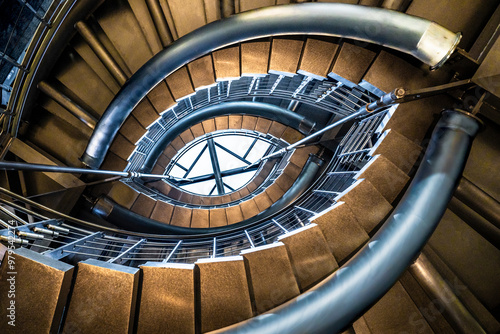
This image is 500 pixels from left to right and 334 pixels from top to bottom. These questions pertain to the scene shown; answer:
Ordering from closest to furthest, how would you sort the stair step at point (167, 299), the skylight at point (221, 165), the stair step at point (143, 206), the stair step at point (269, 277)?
1. the stair step at point (167, 299)
2. the stair step at point (269, 277)
3. the stair step at point (143, 206)
4. the skylight at point (221, 165)

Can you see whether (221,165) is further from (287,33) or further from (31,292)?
(31,292)

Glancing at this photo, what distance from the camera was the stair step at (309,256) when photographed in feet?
6.06

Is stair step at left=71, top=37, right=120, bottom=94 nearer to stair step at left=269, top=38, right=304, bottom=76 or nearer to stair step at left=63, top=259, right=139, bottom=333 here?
stair step at left=269, top=38, right=304, bottom=76

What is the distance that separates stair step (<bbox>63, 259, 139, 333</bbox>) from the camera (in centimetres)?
149

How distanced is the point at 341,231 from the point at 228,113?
483cm

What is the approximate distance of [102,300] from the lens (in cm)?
154

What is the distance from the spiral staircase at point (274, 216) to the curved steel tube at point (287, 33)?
0.9 inches

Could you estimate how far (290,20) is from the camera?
7.95 ft

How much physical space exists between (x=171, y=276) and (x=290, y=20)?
2.54 m

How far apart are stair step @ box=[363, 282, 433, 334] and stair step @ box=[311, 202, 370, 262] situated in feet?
1.34

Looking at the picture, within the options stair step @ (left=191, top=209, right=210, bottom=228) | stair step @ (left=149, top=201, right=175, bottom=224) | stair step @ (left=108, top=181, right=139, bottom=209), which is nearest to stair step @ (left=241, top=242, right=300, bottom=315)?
stair step @ (left=108, top=181, right=139, bottom=209)

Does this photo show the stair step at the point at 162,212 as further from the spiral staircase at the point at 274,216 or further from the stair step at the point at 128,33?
the stair step at the point at 128,33

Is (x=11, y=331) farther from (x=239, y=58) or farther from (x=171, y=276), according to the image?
(x=239, y=58)

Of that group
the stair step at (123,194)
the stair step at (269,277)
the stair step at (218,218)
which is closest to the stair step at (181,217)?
the stair step at (218,218)
